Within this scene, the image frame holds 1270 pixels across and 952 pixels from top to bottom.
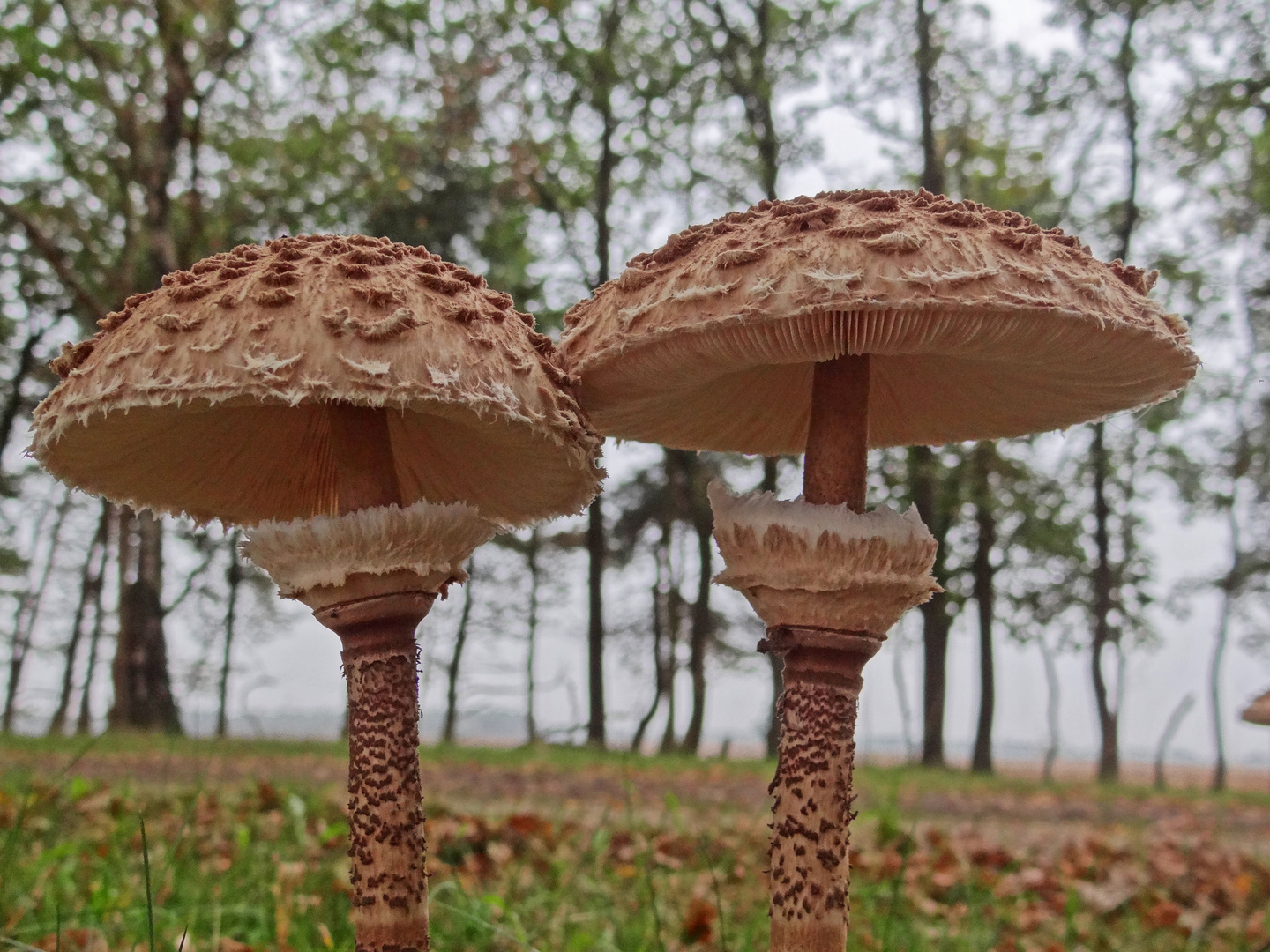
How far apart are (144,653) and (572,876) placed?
1142 cm

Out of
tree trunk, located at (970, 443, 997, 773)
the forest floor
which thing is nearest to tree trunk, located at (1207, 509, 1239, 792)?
tree trunk, located at (970, 443, 997, 773)

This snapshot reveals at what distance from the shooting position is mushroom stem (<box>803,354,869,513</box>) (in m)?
2.28

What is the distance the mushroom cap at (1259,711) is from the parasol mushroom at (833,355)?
0.69 m

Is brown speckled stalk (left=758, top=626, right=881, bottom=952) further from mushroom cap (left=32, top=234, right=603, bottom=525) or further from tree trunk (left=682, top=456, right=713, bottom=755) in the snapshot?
tree trunk (left=682, top=456, right=713, bottom=755)

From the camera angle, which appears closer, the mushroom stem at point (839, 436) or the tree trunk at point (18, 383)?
the mushroom stem at point (839, 436)

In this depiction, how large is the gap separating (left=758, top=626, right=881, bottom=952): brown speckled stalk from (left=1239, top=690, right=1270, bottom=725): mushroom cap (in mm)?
730

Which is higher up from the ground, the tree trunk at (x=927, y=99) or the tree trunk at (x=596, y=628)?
the tree trunk at (x=927, y=99)

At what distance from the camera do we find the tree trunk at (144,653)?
505 inches

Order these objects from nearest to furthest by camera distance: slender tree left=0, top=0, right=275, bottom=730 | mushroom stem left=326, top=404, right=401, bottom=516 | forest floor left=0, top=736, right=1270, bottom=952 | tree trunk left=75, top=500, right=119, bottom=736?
mushroom stem left=326, top=404, right=401, bottom=516 < forest floor left=0, top=736, right=1270, bottom=952 < slender tree left=0, top=0, right=275, bottom=730 < tree trunk left=75, top=500, right=119, bottom=736

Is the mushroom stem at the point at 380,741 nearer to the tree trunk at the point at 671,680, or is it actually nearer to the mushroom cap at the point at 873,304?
the mushroom cap at the point at 873,304

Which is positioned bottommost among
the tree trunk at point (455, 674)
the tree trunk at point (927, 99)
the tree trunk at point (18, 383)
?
the tree trunk at point (455, 674)

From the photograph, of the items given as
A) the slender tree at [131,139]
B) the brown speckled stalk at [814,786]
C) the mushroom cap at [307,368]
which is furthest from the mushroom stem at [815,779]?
the slender tree at [131,139]

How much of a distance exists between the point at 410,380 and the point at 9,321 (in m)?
19.5

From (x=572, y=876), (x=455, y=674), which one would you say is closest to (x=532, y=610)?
(x=455, y=674)
